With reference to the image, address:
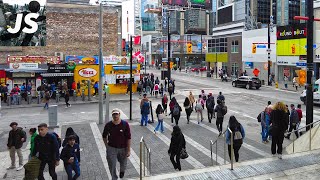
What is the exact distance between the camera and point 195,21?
122m

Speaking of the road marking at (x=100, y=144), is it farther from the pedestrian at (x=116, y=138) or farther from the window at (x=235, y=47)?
the window at (x=235, y=47)

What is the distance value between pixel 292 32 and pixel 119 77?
75.1 ft

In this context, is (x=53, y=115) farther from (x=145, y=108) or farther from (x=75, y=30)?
(x=75, y=30)

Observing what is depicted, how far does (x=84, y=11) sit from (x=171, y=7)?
87228 millimetres

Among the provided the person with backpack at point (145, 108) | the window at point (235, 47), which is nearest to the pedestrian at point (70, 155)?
the person with backpack at point (145, 108)

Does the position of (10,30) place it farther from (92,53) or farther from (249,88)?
(249,88)

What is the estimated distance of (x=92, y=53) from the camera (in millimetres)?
35219

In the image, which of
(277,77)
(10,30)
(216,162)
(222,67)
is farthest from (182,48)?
(216,162)

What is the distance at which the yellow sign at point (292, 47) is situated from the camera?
39688mm

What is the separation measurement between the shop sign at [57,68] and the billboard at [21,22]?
477cm

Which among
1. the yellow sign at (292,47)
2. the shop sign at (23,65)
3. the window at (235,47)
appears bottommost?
the shop sign at (23,65)

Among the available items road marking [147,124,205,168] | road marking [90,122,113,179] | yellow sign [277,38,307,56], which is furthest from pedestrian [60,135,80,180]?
yellow sign [277,38,307,56]

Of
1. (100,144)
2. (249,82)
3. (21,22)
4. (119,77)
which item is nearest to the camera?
(100,144)

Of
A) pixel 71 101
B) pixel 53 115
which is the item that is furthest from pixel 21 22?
pixel 53 115
